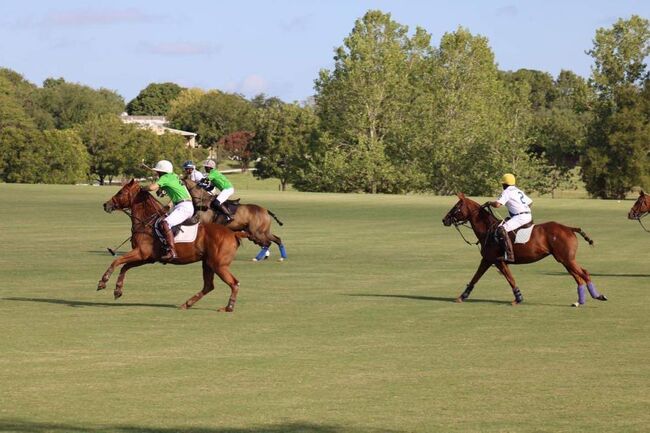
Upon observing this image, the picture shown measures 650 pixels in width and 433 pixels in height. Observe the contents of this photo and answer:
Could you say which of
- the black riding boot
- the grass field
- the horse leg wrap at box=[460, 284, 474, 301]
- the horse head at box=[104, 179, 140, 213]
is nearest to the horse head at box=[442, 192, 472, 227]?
the horse leg wrap at box=[460, 284, 474, 301]

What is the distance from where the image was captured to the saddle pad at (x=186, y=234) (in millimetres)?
19578

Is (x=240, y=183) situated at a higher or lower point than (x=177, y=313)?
lower

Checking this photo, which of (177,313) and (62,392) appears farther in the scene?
(177,313)

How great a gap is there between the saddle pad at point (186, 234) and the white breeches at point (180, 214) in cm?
19

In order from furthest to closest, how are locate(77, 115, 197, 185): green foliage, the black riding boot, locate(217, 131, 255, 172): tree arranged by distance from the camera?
locate(217, 131, 255, 172): tree → locate(77, 115, 197, 185): green foliage → the black riding boot

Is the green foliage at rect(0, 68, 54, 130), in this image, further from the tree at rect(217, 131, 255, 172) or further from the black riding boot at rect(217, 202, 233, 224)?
the black riding boot at rect(217, 202, 233, 224)

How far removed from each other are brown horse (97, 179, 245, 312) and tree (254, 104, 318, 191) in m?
100

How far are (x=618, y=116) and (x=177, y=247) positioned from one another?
3326 inches

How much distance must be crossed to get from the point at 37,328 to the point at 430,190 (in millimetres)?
90593

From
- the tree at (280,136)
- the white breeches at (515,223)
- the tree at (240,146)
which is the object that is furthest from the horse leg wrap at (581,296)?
the tree at (240,146)

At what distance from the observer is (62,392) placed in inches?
486

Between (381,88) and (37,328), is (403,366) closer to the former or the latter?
(37,328)

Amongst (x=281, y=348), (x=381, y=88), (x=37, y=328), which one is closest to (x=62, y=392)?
(x=281, y=348)

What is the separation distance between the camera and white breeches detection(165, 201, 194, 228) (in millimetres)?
19719
